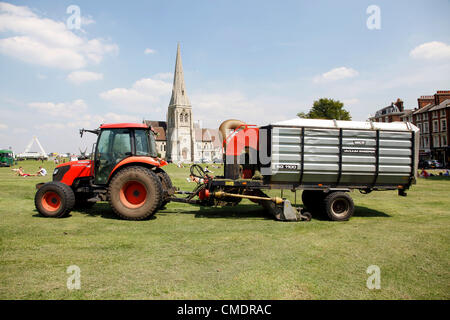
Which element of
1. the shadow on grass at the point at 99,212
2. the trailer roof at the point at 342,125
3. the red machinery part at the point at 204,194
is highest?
the trailer roof at the point at 342,125

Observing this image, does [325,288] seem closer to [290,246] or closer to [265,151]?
[290,246]

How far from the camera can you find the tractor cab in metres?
8.20

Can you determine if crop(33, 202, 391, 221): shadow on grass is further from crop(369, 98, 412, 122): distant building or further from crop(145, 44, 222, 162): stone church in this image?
crop(145, 44, 222, 162): stone church

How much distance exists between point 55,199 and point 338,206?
322 inches

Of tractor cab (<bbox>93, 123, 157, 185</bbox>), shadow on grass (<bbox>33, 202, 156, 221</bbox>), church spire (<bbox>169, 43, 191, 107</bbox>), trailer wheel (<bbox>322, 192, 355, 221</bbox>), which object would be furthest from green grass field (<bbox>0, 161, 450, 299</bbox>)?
church spire (<bbox>169, 43, 191, 107</bbox>)

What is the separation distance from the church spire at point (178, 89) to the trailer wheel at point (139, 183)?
97.2 metres

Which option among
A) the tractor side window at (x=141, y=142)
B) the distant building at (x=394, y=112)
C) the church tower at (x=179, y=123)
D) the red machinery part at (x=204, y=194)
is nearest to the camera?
the red machinery part at (x=204, y=194)

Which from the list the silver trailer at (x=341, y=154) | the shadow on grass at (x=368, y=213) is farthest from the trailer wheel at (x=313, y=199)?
the shadow on grass at (x=368, y=213)

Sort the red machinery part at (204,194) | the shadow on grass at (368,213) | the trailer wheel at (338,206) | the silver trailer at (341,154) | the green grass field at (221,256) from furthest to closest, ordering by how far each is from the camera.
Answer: the shadow on grass at (368,213) < the red machinery part at (204,194) < the trailer wheel at (338,206) < the silver trailer at (341,154) < the green grass field at (221,256)

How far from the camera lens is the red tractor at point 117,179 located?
7.62 meters

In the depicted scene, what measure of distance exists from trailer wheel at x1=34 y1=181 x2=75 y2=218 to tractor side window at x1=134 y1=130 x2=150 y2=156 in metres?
2.21

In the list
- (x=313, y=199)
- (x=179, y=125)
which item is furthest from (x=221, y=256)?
(x=179, y=125)

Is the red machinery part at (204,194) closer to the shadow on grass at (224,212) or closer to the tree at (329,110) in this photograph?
the shadow on grass at (224,212)
